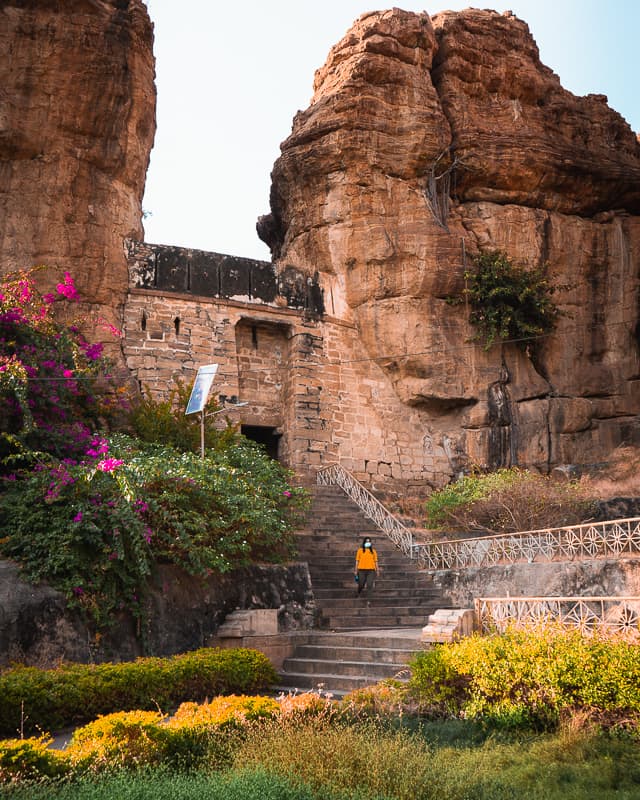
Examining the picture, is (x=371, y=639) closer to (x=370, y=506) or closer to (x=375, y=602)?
(x=375, y=602)

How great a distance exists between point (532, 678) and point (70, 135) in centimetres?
1537

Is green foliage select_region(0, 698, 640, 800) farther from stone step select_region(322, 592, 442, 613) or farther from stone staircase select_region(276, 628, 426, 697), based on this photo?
stone step select_region(322, 592, 442, 613)

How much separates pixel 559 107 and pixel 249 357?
37.2 ft

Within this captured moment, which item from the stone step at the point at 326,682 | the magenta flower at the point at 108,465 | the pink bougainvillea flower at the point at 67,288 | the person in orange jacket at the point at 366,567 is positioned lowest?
the stone step at the point at 326,682

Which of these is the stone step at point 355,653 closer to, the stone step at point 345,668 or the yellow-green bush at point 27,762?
the stone step at point 345,668

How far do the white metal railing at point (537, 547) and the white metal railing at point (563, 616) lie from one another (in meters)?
1.79

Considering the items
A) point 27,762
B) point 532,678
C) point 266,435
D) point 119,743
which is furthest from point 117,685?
point 266,435

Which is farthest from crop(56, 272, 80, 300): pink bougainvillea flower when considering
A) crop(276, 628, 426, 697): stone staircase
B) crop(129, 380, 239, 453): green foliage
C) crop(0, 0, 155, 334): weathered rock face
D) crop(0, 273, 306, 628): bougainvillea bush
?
crop(276, 628, 426, 697): stone staircase

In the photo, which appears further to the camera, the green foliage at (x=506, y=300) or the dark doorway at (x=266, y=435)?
the green foliage at (x=506, y=300)

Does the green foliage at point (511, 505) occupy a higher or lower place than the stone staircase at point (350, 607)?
higher

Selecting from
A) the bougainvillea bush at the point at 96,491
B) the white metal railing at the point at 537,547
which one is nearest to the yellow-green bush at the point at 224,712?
the bougainvillea bush at the point at 96,491

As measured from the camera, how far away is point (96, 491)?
34.2 ft

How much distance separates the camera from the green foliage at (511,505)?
1571 cm

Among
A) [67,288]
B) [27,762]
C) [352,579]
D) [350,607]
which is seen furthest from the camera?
[67,288]
